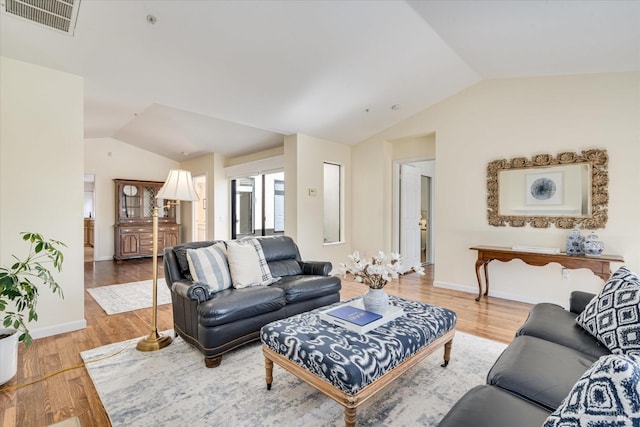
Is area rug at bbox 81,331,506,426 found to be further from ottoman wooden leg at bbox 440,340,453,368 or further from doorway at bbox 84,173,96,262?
doorway at bbox 84,173,96,262

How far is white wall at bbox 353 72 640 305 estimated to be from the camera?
132 inches

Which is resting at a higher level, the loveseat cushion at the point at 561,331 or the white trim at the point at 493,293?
the loveseat cushion at the point at 561,331

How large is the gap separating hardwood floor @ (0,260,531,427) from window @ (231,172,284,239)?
2.22 m

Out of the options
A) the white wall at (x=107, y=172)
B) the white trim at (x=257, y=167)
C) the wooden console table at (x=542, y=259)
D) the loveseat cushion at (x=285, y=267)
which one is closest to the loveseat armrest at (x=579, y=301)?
the wooden console table at (x=542, y=259)

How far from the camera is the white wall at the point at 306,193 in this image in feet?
16.3

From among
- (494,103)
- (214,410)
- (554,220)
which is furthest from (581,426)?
(494,103)

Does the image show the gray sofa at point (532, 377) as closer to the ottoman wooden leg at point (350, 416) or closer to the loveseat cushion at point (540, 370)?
the loveseat cushion at point (540, 370)

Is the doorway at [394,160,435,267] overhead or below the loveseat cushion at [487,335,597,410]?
overhead

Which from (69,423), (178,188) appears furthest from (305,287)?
(69,423)

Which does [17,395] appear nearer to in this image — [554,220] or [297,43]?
[297,43]

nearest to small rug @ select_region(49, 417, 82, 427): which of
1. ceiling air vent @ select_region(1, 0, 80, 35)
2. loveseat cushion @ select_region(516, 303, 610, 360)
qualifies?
loveseat cushion @ select_region(516, 303, 610, 360)

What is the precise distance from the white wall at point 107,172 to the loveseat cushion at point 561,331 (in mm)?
8222

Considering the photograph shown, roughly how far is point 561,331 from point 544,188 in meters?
2.64

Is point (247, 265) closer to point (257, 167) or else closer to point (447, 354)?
point (447, 354)
